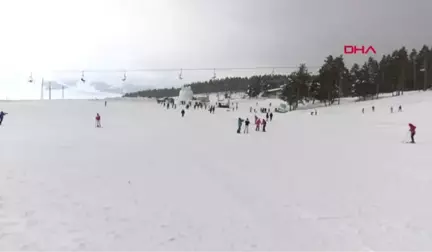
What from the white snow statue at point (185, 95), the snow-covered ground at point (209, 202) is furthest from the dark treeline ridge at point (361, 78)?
the snow-covered ground at point (209, 202)

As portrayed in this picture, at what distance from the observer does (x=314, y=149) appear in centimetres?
2086

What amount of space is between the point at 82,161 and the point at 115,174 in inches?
123

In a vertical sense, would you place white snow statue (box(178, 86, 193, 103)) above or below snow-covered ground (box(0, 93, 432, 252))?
above

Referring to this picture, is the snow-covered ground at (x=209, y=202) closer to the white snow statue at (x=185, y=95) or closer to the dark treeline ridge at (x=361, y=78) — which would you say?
the dark treeline ridge at (x=361, y=78)

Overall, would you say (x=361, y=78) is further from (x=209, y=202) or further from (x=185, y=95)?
(x=209, y=202)

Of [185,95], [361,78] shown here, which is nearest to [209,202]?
[361,78]

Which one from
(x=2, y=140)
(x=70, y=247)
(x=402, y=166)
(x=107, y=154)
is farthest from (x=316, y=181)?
(x=2, y=140)

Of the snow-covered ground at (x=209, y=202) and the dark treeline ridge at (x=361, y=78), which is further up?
the dark treeline ridge at (x=361, y=78)

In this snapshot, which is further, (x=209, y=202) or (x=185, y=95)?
(x=185, y=95)

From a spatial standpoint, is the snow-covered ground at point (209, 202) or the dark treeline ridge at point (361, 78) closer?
the snow-covered ground at point (209, 202)

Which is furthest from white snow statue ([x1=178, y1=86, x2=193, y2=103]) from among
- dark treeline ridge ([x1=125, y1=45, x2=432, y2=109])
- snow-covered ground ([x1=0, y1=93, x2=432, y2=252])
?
snow-covered ground ([x1=0, y1=93, x2=432, y2=252])

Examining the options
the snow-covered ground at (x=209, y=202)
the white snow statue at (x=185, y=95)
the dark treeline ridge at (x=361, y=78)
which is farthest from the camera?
the white snow statue at (x=185, y=95)

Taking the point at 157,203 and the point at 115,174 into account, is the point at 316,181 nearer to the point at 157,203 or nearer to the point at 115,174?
the point at 157,203

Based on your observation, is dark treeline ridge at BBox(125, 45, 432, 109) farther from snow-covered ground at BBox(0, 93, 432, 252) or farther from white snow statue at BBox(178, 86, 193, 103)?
snow-covered ground at BBox(0, 93, 432, 252)
